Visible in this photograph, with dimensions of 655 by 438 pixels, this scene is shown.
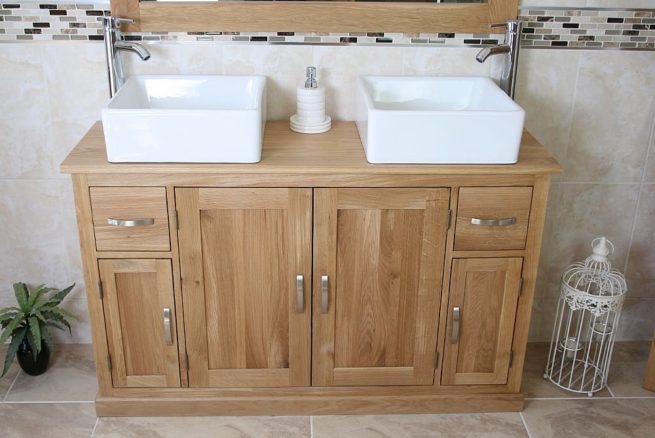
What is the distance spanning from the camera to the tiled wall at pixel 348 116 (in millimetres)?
2279

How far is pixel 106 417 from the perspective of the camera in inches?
88.9

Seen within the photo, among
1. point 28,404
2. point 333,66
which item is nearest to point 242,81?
point 333,66

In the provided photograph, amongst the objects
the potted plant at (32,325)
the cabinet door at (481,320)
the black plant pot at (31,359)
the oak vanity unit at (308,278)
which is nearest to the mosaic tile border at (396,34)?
the oak vanity unit at (308,278)

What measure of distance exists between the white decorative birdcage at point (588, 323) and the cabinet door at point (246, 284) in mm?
879

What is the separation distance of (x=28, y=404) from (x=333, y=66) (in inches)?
57.1

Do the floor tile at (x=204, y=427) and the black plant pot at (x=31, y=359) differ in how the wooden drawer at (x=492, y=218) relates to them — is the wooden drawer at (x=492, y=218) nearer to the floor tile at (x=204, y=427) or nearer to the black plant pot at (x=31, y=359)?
the floor tile at (x=204, y=427)

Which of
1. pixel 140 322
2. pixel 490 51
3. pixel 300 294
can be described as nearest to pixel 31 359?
pixel 140 322

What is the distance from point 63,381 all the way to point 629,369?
194 cm

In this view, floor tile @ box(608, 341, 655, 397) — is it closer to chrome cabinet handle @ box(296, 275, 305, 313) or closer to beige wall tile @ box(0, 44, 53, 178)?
chrome cabinet handle @ box(296, 275, 305, 313)

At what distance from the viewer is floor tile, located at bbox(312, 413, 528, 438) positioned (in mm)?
2217

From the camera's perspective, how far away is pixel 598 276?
237 cm

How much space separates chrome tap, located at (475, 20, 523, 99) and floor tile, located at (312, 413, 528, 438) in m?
1.02

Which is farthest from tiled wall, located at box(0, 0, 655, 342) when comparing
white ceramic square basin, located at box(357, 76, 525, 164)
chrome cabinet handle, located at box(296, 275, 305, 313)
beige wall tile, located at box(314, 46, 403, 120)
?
chrome cabinet handle, located at box(296, 275, 305, 313)

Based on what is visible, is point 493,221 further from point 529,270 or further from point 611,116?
point 611,116
